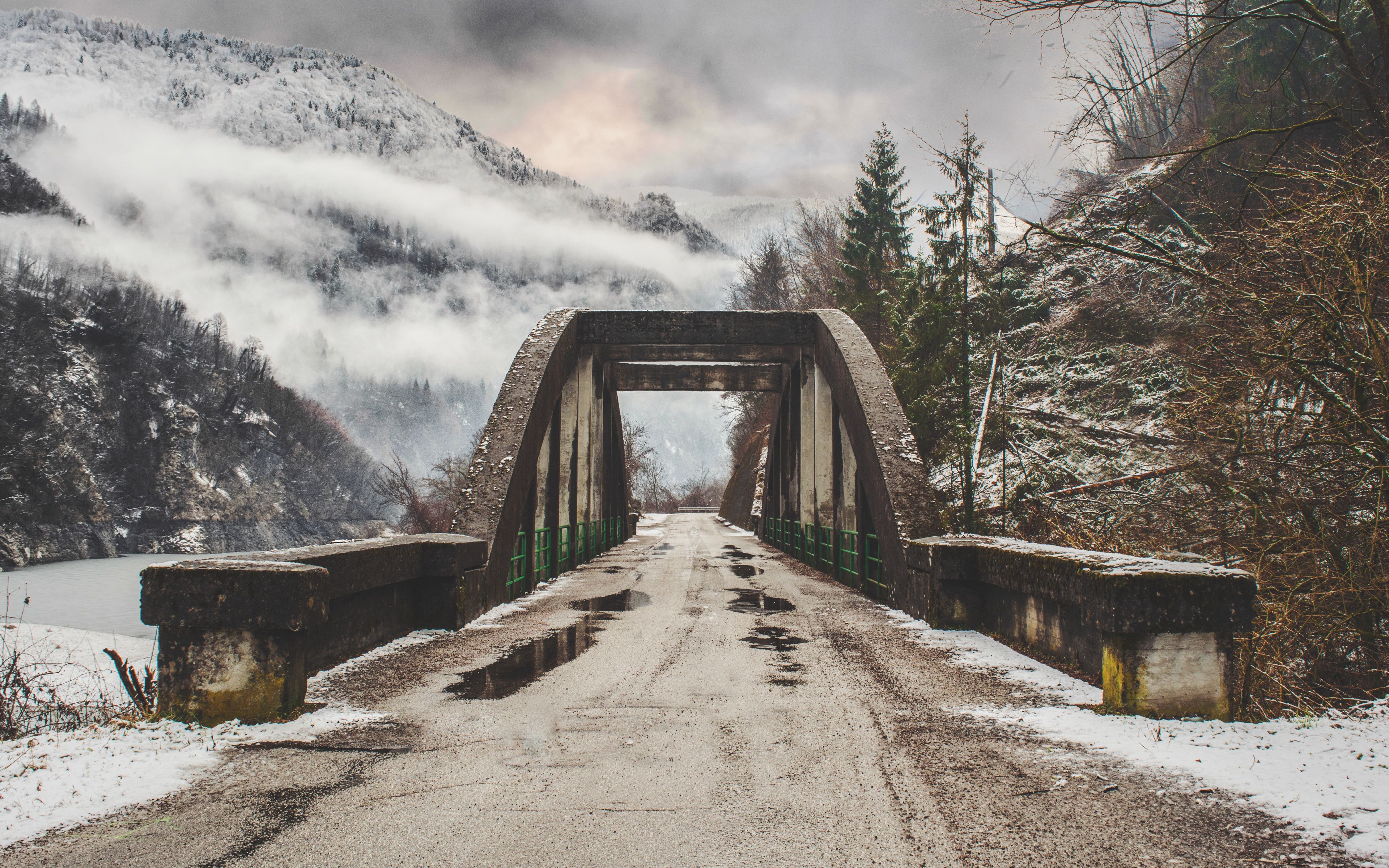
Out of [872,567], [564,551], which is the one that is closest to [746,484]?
[564,551]

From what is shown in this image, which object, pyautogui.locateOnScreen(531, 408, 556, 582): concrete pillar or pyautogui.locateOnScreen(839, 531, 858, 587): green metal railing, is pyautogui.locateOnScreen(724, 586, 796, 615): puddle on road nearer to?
pyautogui.locateOnScreen(839, 531, 858, 587): green metal railing

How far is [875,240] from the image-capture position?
3588cm

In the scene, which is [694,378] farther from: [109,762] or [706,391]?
[109,762]

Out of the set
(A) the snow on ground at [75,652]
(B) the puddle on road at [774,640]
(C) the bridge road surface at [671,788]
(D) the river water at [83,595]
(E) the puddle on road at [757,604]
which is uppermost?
(C) the bridge road surface at [671,788]

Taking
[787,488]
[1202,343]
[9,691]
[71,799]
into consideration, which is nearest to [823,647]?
[1202,343]

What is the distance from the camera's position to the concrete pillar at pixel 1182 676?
400 cm

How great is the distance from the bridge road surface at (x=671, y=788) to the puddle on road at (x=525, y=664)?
0.04 meters

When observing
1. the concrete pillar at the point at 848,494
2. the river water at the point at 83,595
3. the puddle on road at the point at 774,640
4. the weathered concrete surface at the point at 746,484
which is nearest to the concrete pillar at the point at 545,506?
the concrete pillar at the point at 848,494

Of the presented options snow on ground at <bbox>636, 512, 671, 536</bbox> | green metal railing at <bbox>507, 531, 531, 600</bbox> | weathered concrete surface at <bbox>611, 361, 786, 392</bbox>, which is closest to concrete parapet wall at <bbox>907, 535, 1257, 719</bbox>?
green metal railing at <bbox>507, 531, 531, 600</bbox>

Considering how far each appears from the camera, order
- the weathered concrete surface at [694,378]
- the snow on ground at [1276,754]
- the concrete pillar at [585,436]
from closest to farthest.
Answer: the snow on ground at [1276,754] < the concrete pillar at [585,436] < the weathered concrete surface at [694,378]

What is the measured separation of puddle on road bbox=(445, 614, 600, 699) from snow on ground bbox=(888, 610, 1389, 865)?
2780 millimetres

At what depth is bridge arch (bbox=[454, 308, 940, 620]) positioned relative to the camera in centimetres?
873

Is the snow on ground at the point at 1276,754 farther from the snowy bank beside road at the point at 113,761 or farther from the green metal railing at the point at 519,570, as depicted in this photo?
the green metal railing at the point at 519,570

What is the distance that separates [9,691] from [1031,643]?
46.1ft
